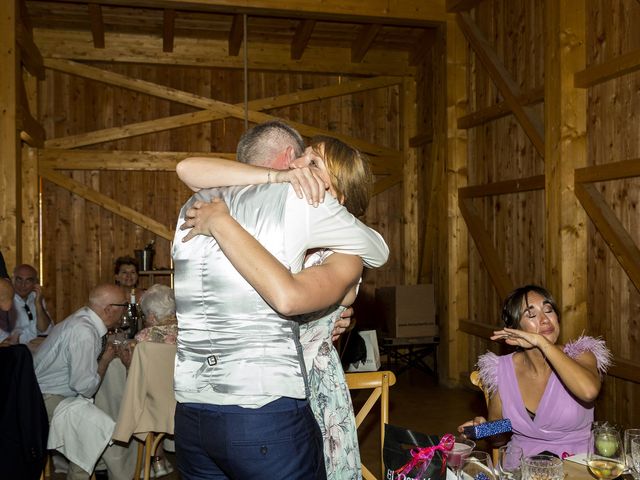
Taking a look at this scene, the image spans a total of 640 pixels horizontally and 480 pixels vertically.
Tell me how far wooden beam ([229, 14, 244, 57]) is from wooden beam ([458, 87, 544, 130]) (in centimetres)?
254

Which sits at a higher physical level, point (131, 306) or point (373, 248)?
point (373, 248)

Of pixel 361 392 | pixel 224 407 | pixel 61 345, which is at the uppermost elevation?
pixel 224 407

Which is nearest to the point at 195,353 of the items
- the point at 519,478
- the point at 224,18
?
the point at 519,478

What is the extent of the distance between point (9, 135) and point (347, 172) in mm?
5237

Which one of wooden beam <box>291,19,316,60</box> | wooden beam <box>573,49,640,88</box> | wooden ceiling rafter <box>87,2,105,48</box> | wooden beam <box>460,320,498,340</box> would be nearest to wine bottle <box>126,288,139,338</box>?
wooden beam <box>460,320,498,340</box>

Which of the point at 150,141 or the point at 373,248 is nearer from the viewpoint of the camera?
the point at 373,248

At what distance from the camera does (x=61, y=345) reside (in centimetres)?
403

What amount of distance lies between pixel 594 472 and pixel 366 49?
276 inches

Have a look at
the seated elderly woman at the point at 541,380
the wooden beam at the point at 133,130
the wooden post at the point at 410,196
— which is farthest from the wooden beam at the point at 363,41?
the seated elderly woman at the point at 541,380

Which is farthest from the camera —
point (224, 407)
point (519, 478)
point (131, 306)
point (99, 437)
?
point (131, 306)

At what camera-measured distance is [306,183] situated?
134cm

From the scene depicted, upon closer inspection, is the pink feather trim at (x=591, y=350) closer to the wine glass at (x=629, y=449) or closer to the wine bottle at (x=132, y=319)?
the wine glass at (x=629, y=449)

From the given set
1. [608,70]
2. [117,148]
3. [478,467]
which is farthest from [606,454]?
[117,148]

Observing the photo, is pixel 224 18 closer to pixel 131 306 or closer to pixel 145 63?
pixel 145 63
